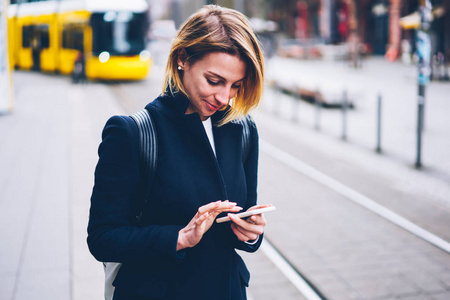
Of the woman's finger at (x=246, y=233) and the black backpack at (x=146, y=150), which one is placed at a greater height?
the black backpack at (x=146, y=150)

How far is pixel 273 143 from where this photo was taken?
10.3 metres

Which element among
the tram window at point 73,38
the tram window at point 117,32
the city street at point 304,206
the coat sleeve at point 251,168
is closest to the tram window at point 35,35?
the tram window at point 73,38

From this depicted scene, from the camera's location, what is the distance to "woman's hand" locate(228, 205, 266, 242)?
164 centimetres

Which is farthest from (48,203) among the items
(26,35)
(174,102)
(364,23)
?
(364,23)

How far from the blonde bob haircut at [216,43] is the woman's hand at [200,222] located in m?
0.37

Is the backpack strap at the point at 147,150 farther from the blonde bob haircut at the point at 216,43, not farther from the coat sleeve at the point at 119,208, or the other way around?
the blonde bob haircut at the point at 216,43

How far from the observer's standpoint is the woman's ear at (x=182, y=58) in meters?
1.72

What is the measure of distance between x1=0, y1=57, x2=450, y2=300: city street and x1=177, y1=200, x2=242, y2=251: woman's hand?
58cm

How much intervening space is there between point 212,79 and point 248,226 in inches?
18.3

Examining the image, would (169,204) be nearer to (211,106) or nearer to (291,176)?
(211,106)

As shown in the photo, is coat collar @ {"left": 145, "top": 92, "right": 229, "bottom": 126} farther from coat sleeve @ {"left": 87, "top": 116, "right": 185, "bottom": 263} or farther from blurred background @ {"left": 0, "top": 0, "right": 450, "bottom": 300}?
blurred background @ {"left": 0, "top": 0, "right": 450, "bottom": 300}

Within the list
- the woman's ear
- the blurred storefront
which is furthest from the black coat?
the blurred storefront

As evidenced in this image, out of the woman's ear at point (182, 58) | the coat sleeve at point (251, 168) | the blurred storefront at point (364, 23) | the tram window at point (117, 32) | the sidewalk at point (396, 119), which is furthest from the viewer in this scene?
the blurred storefront at point (364, 23)

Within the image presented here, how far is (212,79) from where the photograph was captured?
5.55ft
